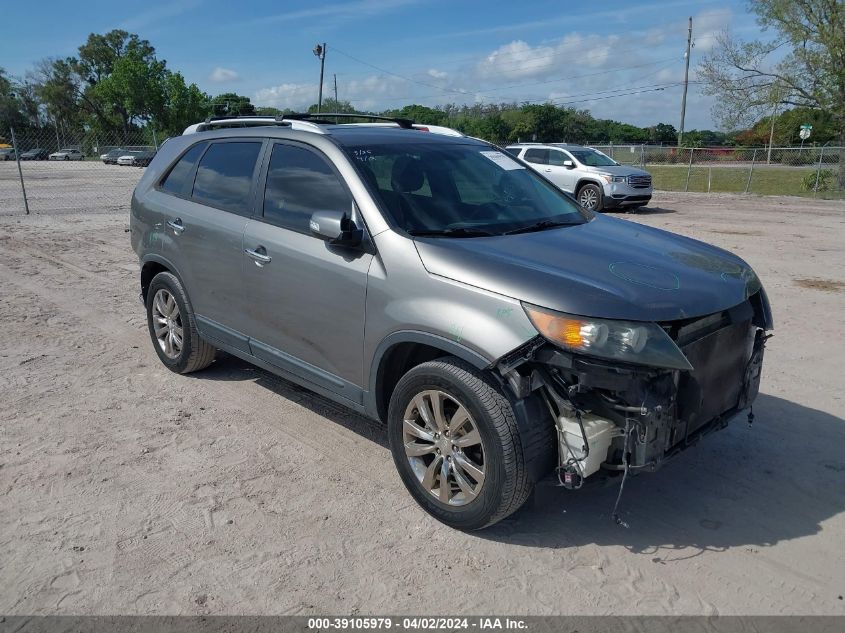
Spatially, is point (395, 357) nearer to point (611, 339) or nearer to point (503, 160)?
point (611, 339)

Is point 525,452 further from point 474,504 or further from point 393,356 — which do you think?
point 393,356

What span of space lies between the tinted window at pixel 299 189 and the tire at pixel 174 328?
1.29 m

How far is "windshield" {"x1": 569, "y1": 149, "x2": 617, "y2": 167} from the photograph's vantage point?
19.2 meters

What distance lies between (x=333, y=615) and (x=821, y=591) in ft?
6.77

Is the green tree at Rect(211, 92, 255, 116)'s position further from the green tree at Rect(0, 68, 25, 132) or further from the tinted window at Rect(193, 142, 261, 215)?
the tinted window at Rect(193, 142, 261, 215)

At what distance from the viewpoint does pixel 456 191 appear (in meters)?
4.16

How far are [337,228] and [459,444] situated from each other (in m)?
1.28

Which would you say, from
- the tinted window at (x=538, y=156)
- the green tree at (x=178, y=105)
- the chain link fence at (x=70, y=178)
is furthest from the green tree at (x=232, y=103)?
the tinted window at (x=538, y=156)

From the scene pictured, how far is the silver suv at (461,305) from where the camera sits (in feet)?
9.91

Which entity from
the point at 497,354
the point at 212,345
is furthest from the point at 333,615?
the point at 212,345

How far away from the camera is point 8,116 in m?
80.4

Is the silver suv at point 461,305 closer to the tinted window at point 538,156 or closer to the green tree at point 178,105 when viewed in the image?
the tinted window at point 538,156

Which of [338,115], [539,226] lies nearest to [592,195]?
[338,115]

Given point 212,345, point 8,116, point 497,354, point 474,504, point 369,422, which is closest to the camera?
point 497,354
